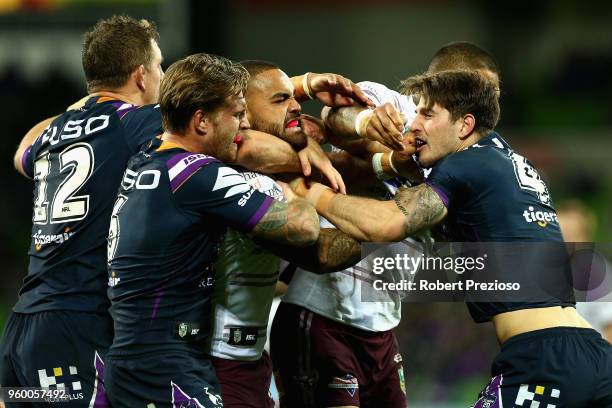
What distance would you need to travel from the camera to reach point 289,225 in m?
4.64

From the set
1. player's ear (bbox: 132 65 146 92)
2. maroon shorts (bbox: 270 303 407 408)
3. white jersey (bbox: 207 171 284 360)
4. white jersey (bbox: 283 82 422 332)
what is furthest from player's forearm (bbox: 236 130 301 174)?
maroon shorts (bbox: 270 303 407 408)

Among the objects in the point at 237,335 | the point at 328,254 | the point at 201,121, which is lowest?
the point at 237,335

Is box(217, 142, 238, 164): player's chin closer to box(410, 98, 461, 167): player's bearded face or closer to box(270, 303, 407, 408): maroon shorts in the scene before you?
box(410, 98, 461, 167): player's bearded face

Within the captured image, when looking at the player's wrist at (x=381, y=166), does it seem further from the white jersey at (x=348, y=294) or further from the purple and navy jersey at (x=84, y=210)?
the purple and navy jersey at (x=84, y=210)

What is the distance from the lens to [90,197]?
5352 millimetres

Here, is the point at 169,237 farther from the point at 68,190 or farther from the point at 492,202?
the point at 492,202

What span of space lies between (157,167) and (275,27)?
51.3 feet

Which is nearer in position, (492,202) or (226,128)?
(226,128)

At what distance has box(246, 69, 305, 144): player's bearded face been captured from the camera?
5438 mm

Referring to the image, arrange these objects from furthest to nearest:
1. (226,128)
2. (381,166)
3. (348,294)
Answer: (348,294)
(381,166)
(226,128)

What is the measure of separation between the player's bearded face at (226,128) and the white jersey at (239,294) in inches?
10.2

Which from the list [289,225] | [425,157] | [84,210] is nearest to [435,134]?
[425,157]

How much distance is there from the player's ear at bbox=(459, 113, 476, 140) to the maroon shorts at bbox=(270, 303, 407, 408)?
1436 millimetres

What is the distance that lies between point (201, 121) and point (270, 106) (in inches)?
30.1
